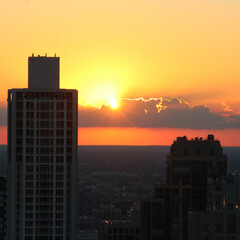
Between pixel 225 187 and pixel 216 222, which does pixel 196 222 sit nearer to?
pixel 216 222

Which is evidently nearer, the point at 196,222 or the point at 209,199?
the point at 196,222

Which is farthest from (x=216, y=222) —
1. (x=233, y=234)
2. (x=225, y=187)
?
(x=225, y=187)

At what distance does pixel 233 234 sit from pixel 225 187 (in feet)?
57.7

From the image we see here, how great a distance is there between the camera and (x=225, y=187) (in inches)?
7298

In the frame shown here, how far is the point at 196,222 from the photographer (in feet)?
558

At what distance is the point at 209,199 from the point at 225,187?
337 cm

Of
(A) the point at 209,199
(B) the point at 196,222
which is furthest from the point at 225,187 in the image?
(B) the point at 196,222

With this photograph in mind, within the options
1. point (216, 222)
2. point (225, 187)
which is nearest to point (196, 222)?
point (216, 222)

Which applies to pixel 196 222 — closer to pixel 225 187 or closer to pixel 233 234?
pixel 233 234

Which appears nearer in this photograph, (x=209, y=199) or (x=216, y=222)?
(x=216, y=222)

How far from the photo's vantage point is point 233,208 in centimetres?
17625

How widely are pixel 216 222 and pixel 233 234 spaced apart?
2.95m

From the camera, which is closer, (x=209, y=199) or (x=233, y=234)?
(x=233, y=234)

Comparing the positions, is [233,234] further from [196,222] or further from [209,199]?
[209,199]
